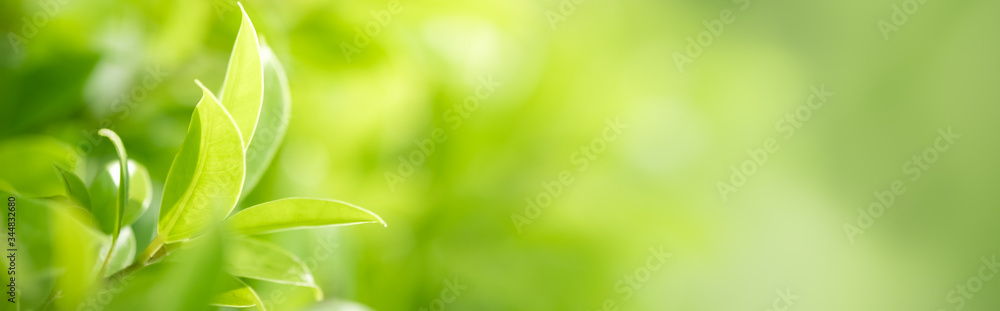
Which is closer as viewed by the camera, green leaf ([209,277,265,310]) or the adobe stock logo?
green leaf ([209,277,265,310])

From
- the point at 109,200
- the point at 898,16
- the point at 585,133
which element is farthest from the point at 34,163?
the point at 898,16

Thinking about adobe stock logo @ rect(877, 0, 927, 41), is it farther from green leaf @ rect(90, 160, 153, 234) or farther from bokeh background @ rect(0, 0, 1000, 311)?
green leaf @ rect(90, 160, 153, 234)

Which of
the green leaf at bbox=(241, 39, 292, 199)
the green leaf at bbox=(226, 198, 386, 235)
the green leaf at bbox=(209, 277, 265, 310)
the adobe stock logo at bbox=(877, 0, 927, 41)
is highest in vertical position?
the adobe stock logo at bbox=(877, 0, 927, 41)

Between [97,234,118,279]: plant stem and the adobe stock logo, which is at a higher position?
the adobe stock logo

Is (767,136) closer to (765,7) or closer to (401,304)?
(765,7)

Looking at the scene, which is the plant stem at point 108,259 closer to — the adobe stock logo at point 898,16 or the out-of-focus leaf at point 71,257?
the out-of-focus leaf at point 71,257

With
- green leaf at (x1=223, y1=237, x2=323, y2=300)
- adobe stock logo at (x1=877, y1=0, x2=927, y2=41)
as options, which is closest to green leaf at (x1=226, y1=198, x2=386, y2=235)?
green leaf at (x1=223, y1=237, x2=323, y2=300)
